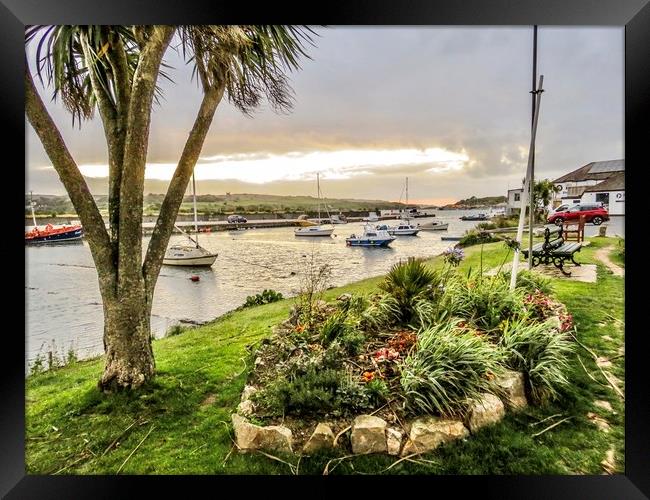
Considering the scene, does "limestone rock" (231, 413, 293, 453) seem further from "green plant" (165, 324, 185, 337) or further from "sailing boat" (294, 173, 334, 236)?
"sailing boat" (294, 173, 334, 236)

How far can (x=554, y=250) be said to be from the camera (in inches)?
80.4

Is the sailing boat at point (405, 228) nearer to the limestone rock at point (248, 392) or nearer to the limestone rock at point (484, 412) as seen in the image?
the limestone rock at point (484, 412)

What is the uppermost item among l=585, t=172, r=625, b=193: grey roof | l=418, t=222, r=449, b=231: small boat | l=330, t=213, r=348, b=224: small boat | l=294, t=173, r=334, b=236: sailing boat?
l=585, t=172, r=625, b=193: grey roof

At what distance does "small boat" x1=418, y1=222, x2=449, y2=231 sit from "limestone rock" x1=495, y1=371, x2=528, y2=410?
865 mm

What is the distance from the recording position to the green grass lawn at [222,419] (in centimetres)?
161

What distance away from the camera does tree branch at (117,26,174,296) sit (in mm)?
1705

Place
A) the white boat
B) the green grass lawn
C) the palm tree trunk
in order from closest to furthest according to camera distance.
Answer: the green grass lawn
the palm tree trunk
the white boat

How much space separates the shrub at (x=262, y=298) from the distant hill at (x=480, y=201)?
46.9 inches

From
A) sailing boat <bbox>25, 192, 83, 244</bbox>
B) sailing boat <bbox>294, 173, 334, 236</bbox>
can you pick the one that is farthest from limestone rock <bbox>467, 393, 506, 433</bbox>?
sailing boat <bbox>25, 192, 83, 244</bbox>

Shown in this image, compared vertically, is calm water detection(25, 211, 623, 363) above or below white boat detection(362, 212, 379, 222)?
below

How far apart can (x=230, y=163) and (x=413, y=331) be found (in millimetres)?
1430
